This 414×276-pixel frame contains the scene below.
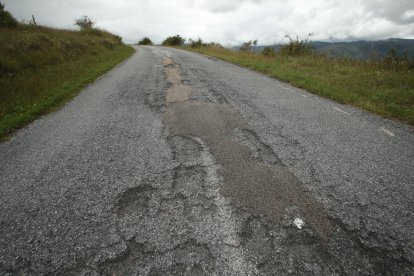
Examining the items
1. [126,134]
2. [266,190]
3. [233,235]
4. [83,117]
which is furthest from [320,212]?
[83,117]

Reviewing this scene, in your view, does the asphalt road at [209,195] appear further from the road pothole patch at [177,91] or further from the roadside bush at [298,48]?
the roadside bush at [298,48]

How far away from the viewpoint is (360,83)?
26.2 feet

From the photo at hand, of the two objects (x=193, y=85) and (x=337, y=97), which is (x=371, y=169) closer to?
(x=337, y=97)

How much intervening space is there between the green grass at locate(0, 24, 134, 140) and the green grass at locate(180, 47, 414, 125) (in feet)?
23.5

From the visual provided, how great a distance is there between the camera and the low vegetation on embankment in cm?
592

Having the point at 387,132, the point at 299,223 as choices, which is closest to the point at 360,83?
the point at 387,132

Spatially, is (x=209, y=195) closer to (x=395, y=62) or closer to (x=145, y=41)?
(x=395, y=62)

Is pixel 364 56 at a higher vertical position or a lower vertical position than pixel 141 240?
higher

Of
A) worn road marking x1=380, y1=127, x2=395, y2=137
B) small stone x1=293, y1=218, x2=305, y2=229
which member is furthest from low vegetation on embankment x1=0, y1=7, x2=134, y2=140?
worn road marking x1=380, y1=127, x2=395, y2=137

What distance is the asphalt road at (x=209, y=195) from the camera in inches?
78.4

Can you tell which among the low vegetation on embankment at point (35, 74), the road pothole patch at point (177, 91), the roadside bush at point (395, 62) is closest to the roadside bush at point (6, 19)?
the low vegetation on embankment at point (35, 74)

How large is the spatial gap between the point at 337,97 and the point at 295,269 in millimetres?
5697

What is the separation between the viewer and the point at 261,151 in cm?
358

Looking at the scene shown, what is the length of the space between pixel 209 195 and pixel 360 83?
25.1ft
